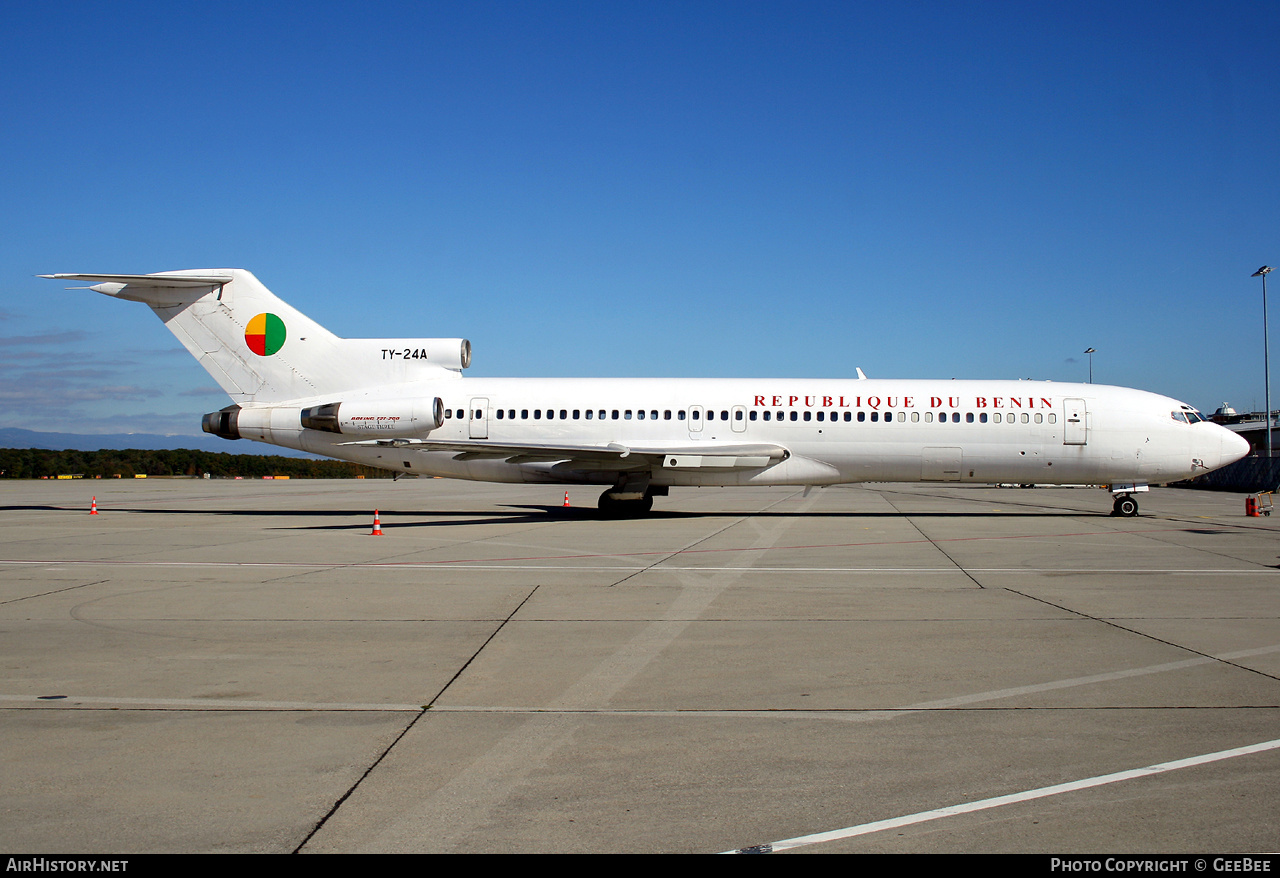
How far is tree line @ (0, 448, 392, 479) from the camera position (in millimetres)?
63656

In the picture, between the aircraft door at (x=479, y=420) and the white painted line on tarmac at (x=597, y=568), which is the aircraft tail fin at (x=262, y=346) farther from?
the white painted line on tarmac at (x=597, y=568)

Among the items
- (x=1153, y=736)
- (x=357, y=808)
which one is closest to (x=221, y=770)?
(x=357, y=808)

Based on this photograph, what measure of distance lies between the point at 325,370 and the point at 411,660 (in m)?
18.1

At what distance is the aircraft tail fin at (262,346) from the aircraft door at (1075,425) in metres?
15.7

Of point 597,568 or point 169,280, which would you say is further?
point 169,280

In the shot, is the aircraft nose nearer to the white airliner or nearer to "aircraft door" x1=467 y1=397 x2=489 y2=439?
the white airliner

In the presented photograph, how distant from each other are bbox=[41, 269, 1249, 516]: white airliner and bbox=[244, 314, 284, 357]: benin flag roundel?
0.12 ft

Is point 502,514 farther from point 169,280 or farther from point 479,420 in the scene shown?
point 169,280

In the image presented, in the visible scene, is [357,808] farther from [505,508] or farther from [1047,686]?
[505,508]

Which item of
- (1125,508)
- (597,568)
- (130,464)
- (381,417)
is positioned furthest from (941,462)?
(130,464)

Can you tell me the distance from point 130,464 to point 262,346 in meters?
51.1

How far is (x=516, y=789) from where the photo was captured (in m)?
4.35

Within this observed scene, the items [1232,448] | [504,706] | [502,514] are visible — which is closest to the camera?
[504,706]

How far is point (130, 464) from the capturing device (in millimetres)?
66062
